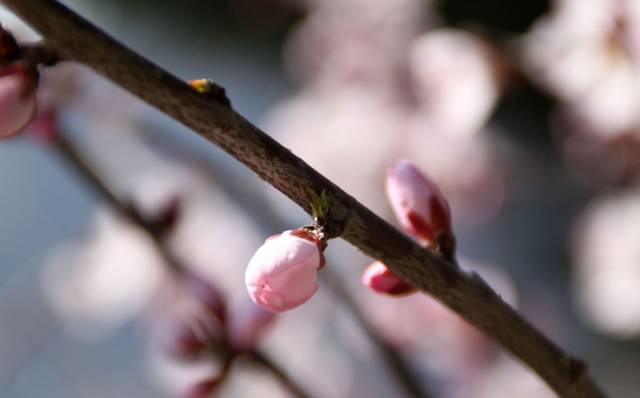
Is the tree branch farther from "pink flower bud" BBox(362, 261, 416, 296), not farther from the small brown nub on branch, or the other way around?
the small brown nub on branch

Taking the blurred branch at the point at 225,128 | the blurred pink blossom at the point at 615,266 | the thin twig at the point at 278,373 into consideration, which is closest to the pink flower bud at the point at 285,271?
the blurred branch at the point at 225,128

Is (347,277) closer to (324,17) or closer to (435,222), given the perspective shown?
(324,17)

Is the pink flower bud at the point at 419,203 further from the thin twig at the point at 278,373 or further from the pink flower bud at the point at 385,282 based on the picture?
the thin twig at the point at 278,373

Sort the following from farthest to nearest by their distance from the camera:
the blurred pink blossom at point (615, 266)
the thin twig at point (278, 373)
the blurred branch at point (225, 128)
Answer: the blurred pink blossom at point (615, 266) < the thin twig at point (278, 373) < the blurred branch at point (225, 128)

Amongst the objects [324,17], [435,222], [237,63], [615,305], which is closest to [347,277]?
[615,305]

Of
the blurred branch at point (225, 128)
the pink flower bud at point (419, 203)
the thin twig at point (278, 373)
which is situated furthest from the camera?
the thin twig at point (278, 373)

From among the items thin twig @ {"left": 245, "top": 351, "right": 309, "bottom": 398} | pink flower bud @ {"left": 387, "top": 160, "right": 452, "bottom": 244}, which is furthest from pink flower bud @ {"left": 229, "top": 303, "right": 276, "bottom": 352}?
pink flower bud @ {"left": 387, "top": 160, "right": 452, "bottom": 244}
